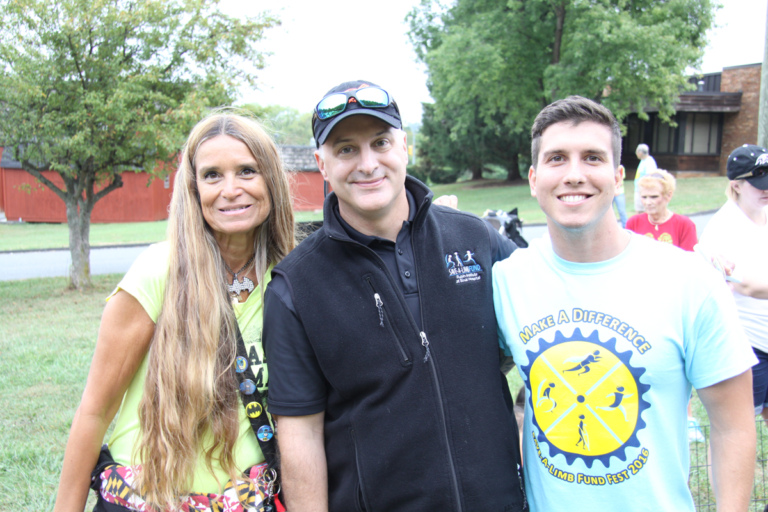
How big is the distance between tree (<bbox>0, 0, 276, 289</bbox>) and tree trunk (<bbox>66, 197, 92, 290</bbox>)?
1.33 ft

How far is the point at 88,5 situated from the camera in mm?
9539

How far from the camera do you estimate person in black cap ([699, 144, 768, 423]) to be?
354cm

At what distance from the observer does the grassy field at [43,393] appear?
12.4 ft

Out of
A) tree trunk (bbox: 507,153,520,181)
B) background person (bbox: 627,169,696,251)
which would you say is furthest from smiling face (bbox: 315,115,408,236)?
tree trunk (bbox: 507,153,520,181)

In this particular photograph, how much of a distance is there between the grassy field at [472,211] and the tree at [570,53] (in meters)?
3.87

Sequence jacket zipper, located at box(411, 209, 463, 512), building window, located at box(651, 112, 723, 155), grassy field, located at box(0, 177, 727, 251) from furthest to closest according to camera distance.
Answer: building window, located at box(651, 112, 723, 155)
grassy field, located at box(0, 177, 727, 251)
jacket zipper, located at box(411, 209, 463, 512)

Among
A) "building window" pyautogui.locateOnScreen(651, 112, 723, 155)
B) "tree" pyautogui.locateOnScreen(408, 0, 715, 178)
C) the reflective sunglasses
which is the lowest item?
the reflective sunglasses

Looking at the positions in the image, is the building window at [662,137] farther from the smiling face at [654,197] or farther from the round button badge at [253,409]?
the round button badge at [253,409]

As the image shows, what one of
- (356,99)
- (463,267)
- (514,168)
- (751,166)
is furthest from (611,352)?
(514,168)

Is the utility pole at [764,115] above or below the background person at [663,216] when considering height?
above

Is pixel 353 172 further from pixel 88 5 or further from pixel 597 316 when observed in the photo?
pixel 88 5

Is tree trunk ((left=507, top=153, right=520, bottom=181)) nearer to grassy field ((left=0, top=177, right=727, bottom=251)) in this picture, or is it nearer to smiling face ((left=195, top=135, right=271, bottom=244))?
grassy field ((left=0, top=177, right=727, bottom=251))

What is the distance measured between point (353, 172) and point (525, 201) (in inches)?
1007

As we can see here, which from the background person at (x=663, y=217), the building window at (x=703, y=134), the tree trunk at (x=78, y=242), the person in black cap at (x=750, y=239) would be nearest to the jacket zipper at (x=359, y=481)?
the person in black cap at (x=750, y=239)
